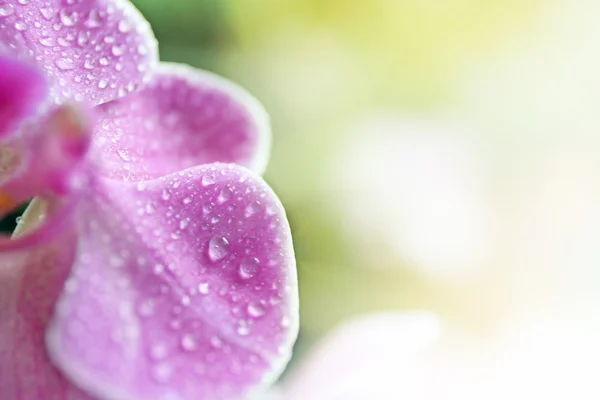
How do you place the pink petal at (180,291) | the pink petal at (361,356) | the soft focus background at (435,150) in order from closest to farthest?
the pink petal at (180,291)
the pink petal at (361,356)
the soft focus background at (435,150)

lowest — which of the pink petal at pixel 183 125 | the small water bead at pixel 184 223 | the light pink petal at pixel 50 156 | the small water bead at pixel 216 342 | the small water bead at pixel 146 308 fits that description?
the pink petal at pixel 183 125

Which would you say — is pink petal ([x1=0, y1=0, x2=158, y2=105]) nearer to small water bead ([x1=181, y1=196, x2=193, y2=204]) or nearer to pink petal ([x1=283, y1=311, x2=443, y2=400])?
small water bead ([x1=181, y1=196, x2=193, y2=204])

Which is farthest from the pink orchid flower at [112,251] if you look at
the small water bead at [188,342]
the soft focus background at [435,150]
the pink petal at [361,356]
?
the soft focus background at [435,150]

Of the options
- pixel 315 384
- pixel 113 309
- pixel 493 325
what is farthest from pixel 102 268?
pixel 493 325

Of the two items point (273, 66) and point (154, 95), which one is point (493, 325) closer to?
point (273, 66)

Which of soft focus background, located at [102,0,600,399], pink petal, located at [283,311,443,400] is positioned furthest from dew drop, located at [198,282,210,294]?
soft focus background, located at [102,0,600,399]

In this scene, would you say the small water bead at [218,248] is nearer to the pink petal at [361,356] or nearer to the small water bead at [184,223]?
the small water bead at [184,223]

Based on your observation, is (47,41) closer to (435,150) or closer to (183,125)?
(183,125)
